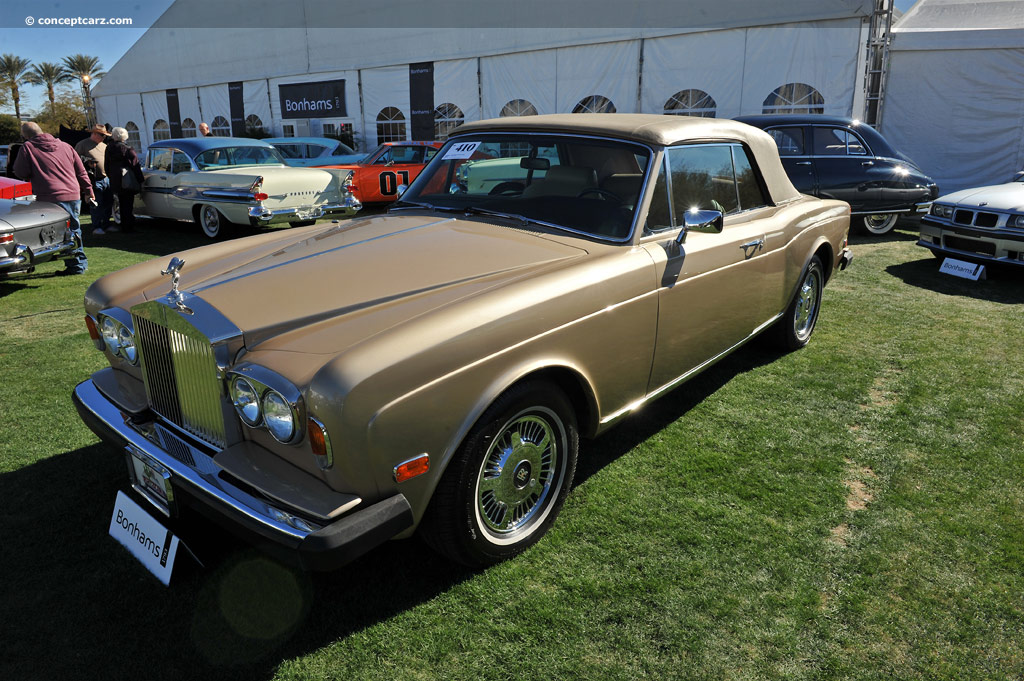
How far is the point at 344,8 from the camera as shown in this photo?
20062mm

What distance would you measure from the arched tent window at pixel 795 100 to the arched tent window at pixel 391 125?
10.5m

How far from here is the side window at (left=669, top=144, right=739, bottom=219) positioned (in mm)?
3268

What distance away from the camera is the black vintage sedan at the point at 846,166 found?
9.13 m

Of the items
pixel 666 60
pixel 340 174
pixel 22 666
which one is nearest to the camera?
pixel 22 666

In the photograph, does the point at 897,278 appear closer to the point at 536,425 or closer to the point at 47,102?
the point at 536,425

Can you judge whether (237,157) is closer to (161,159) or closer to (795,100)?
(161,159)

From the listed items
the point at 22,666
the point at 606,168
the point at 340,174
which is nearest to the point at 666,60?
the point at 340,174

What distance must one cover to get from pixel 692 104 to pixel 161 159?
35.6 feet

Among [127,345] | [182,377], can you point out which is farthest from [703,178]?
[127,345]

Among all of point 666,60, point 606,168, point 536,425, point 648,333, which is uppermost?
point 666,60

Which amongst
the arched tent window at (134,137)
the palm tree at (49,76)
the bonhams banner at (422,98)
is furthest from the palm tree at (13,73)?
the bonhams banner at (422,98)

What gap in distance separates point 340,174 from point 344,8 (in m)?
13.1

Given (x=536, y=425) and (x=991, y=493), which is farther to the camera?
(x=991, y=493)

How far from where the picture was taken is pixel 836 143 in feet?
30.6
